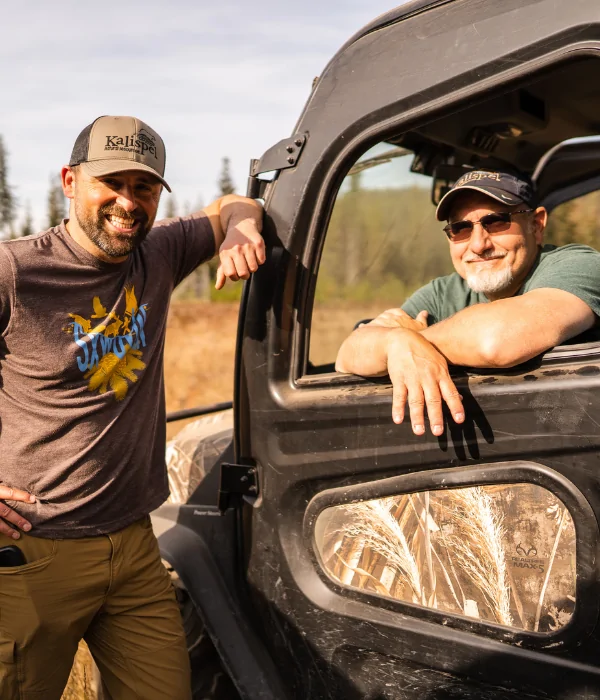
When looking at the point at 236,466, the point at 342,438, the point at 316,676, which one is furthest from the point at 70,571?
the point at 342,438

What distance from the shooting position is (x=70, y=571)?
2.14 metres

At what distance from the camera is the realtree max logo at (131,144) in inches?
88.3

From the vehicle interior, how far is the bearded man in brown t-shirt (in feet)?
0.97

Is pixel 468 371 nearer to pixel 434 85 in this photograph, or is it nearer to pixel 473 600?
pixel 473 600

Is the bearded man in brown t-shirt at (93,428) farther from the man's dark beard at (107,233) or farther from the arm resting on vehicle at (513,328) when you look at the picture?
the arm resting on vehicle at (513,328)

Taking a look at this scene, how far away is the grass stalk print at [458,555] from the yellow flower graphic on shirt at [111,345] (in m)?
0.71

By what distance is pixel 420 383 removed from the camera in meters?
1.68

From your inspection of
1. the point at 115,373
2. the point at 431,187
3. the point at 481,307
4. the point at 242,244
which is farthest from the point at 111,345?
the point at 431,187

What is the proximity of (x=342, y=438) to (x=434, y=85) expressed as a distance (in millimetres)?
821

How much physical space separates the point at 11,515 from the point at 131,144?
1.06 m

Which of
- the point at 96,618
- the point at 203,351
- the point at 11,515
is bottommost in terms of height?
the point at 203,351

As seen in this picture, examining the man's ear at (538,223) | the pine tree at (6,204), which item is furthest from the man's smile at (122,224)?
the pine tree at (6,204)

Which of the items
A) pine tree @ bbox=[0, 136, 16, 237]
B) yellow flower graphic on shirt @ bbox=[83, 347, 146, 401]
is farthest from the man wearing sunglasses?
pine tree @ bbox=[0, 136, 16, 237]

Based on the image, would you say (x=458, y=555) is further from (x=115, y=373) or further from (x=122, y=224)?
(x=122, y=224)
